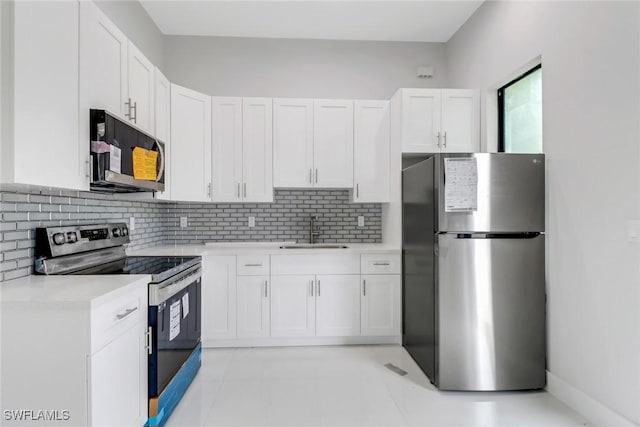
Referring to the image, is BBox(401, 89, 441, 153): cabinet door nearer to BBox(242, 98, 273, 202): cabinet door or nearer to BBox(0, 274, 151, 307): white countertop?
BBox(242, 98, 273, 202): cabinet door

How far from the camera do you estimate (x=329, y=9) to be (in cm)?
319

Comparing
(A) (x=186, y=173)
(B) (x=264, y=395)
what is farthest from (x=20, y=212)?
(B) (x=264, y=395)

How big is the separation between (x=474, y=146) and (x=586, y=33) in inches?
48.9

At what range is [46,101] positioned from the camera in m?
1.54

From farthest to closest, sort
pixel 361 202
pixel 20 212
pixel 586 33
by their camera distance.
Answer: pixel 361 202 < pixel 586 33 < pixel 20 212

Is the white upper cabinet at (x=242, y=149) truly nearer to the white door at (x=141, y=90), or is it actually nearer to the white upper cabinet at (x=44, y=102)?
the white door at (x=141, y=90)

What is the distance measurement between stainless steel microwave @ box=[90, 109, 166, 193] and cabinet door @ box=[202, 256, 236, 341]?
938 mm

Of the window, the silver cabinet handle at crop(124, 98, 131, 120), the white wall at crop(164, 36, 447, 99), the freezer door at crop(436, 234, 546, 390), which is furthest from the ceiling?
the freezer door at crop(436, 234, 546, 390)

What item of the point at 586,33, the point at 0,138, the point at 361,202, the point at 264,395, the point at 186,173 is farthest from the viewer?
the point at 361,202

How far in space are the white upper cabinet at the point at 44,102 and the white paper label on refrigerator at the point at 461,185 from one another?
83.5 inches

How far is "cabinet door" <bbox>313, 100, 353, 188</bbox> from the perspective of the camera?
136 inches

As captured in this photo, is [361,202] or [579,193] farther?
[361,202]

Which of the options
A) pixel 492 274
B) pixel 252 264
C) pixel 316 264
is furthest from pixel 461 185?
pixel 252 264

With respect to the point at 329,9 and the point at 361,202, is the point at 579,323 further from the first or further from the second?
the point at 329,9
